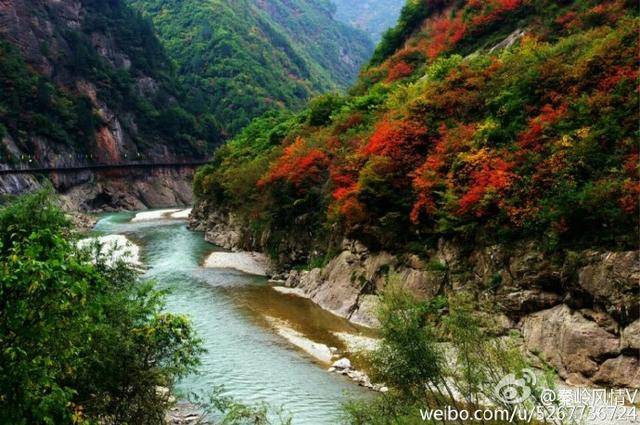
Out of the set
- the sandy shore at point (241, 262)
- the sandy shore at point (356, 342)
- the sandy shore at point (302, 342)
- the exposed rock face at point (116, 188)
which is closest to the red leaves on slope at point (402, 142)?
the sandy shore at point (356, 342)

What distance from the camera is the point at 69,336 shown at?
8.91m

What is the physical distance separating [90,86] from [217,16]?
8483 centimetres

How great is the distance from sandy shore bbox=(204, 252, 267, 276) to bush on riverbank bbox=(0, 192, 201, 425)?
23.7 meters

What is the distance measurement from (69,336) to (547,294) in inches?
736

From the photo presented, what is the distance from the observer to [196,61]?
16050 cm

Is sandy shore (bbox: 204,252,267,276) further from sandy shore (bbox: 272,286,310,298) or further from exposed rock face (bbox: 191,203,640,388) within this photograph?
exposed rock face (bbox: 191,203,640,388)

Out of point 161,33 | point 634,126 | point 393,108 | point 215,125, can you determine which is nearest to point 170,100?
point 215,125

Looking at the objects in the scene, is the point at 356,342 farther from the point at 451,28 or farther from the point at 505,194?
the point at 451,28

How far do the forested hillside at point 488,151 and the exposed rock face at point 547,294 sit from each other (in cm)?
89

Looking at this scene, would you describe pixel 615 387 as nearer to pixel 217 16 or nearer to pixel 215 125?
pixel 215 125

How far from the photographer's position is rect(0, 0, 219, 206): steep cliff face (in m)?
88.2

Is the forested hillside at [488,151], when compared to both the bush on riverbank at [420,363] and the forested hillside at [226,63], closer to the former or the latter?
the bush on riverbank at [420,363]

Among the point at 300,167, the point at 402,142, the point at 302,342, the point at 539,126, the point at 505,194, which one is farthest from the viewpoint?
the point at 300,167

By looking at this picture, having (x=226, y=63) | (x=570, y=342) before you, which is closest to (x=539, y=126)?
(x=570, y=342)
